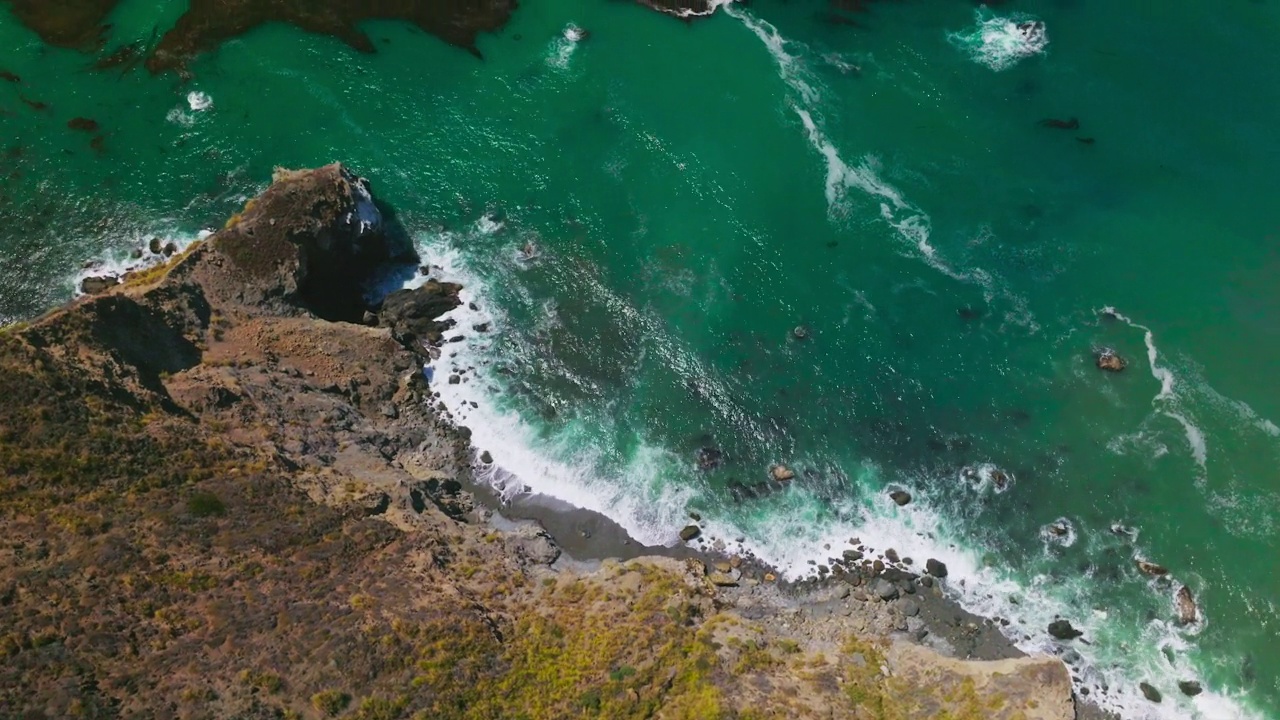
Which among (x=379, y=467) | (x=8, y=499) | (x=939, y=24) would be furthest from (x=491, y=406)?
(x=939, y=24)

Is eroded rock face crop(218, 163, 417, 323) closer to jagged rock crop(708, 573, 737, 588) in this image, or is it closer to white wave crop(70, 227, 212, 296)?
white wave crop(70, 227, 212, 296)

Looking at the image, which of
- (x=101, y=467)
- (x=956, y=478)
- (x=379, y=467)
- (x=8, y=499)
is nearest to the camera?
(x=8, y=499)

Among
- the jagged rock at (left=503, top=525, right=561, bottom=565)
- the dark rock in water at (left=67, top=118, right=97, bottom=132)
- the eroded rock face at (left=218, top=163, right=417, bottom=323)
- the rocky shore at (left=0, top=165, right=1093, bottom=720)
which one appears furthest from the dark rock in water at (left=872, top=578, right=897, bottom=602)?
the dark rock in water at (left=67, top=118, right=97, bottom=132)

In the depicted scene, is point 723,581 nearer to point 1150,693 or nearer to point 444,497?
point 444,497

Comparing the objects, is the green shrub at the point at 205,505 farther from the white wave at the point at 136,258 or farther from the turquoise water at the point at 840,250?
the white wave at the point at 136,258

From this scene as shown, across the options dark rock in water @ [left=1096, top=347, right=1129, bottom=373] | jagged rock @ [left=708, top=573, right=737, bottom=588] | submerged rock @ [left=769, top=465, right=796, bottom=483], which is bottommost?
jagged rock @ [left=708, top=573, right=737, bottom=588]

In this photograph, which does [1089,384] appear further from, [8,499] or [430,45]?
[8,499]
